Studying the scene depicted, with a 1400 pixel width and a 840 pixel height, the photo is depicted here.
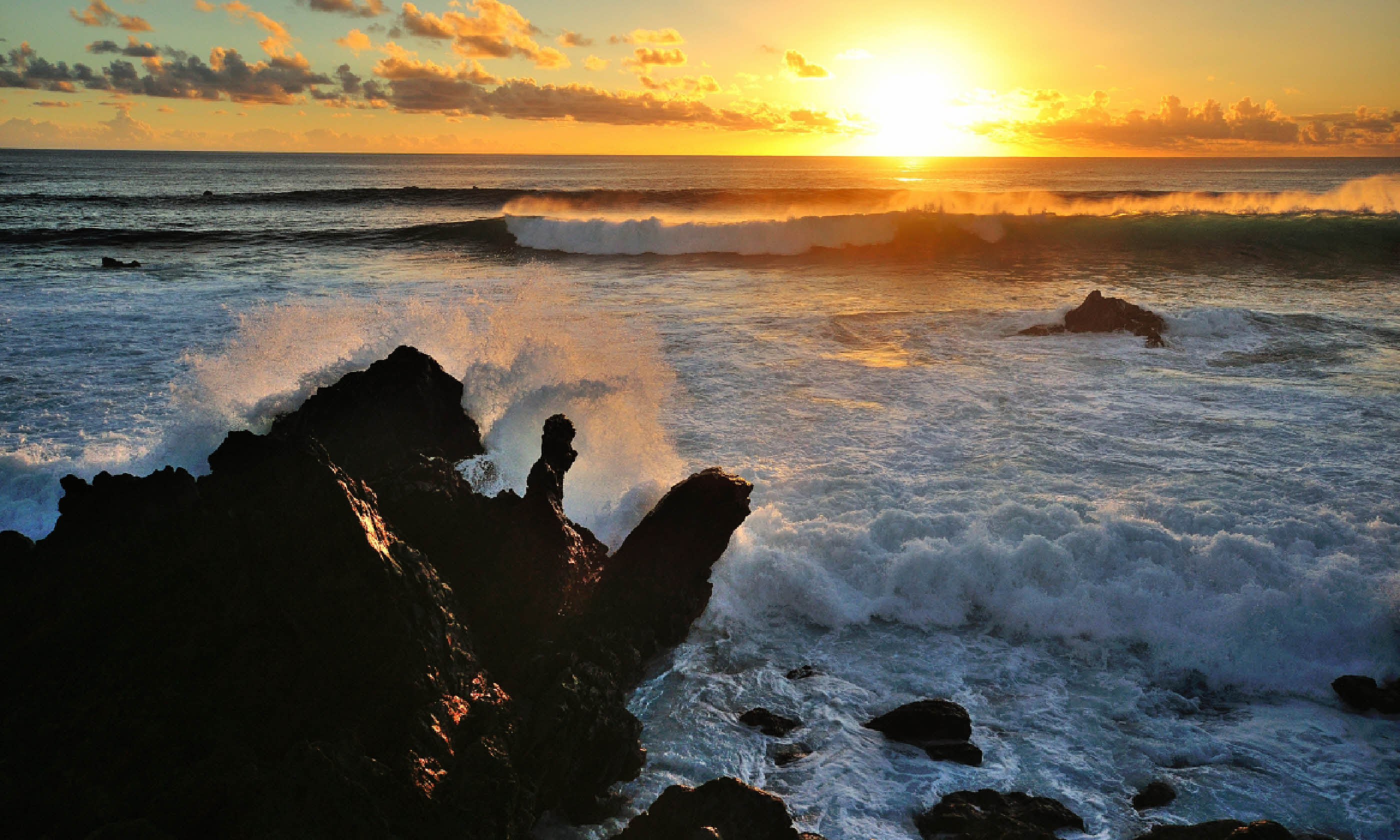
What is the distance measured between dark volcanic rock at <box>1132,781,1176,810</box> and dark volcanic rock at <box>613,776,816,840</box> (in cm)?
178

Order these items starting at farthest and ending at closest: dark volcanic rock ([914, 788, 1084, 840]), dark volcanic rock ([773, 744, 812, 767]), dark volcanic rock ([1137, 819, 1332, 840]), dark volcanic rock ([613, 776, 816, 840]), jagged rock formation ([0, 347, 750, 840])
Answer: dark volcanic rock ([773, 744, 812, 767]) → dark volcanic rock ([914, 788, 1084, 840]) → dark volcanic rock ([1137, 819, 1332, 840]) → dark volcanic rock ([613, 776, 816, 840]) → jagged rock formation ([0, 347, 750, 840])

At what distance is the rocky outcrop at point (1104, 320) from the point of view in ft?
42.8

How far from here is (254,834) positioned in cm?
263

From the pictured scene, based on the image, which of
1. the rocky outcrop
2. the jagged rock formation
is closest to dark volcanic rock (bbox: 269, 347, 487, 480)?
the jagged rock formation

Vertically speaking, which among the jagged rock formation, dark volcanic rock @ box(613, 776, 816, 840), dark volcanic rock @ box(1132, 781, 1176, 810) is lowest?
dark volcanic rock @ box(1132, 781, 1176, 810)

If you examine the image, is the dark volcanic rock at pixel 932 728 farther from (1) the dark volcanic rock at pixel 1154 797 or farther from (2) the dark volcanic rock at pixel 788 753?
(1) the dark volcanic rock at pixel 1154 797

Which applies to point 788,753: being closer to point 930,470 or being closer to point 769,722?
point 769,722

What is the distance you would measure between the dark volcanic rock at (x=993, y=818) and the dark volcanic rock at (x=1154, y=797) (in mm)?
378

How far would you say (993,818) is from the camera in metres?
3.47

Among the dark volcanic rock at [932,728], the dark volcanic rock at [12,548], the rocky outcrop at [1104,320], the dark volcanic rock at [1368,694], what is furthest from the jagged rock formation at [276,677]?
the rocky outcrop at [1104,320]

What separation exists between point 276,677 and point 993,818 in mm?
3006

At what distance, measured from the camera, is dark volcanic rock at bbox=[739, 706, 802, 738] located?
164 inches

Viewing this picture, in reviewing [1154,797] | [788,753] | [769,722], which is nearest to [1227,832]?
[1154,797]

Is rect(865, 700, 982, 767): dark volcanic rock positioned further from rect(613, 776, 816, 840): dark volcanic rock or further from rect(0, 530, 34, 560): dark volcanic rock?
rect(0, 530, 34, 560): dark volcanic rock
